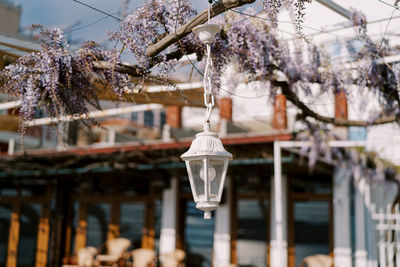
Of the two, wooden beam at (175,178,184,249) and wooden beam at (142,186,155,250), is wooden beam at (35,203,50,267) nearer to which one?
wooden beam at (142,186,155,250)

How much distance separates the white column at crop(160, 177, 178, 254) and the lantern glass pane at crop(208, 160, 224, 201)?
23.2 feet

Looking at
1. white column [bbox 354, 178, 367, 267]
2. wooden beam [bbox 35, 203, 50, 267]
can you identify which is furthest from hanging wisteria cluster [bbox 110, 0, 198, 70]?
wooden beam [bbox 35, 203, 50, 267]

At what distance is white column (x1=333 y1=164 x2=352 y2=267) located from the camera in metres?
8.67

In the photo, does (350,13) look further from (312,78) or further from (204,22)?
(204,22)

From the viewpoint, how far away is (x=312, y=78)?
5.38m

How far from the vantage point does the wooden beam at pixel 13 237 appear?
11.8 meters

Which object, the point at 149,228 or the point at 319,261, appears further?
the point at 149,228

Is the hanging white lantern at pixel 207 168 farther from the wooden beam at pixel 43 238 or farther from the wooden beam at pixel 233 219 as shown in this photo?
the wooden beam at pixel 43 238

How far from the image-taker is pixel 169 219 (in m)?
10.1

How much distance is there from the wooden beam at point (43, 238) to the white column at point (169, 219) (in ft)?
9.71

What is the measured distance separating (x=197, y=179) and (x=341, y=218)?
6219mm

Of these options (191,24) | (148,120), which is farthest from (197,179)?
(148,120)

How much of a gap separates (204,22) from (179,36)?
20 centimetres

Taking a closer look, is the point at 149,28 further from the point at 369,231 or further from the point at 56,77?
the point at 369,231
